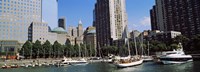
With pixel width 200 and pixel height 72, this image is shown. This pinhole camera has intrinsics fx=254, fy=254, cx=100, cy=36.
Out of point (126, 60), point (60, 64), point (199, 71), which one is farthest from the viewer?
point (60, 64)

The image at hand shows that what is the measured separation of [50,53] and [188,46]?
323 feet

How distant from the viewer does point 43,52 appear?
7195 inches

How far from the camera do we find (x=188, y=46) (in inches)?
6905

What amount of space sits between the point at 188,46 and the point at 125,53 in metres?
45.1

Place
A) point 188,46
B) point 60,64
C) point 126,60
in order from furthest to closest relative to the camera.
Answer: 1. point 188,46
2. point 60,64
3. point 126,60

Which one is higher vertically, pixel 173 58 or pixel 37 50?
pixel 37 50

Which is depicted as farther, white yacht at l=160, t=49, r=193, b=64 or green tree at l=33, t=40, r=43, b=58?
green tree at l=33, t=40, r=43, b=58

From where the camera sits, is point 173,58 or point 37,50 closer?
point 173,58

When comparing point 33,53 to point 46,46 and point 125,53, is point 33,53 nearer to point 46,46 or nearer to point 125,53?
point 46,46

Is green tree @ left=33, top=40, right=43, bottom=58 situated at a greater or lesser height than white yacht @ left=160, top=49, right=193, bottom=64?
greater

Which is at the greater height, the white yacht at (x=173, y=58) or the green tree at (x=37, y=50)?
the green tree at (x=37, y=50)

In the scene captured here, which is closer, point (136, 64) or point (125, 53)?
point (136, 64)

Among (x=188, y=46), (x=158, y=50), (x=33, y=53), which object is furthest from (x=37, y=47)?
(x=188, y=46)

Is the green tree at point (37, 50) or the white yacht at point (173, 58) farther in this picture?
the green tree at point (37, 50)
